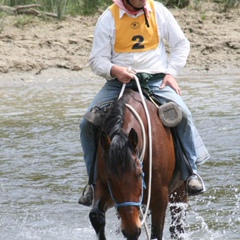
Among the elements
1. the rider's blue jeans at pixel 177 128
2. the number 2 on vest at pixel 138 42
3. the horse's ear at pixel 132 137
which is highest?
the number 2 on vest at pixel 138 42

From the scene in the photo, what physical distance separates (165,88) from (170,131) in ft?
1.23

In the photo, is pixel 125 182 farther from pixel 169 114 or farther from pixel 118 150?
pixel 169 114

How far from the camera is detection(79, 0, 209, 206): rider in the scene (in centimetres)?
707

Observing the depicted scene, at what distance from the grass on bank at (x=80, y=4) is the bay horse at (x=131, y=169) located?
1226 cm

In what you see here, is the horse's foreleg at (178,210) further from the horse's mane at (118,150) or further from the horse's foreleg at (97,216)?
the horse's mane at (118,150)

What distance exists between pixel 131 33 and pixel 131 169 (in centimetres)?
146

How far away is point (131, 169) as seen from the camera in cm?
608

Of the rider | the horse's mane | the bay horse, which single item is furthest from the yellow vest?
the horse's mane

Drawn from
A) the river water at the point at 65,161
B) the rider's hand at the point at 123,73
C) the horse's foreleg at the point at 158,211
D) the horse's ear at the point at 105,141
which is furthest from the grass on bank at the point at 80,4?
the horse's ear at the point at 105,141

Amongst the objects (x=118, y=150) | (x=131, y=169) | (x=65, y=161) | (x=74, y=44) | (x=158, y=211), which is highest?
(x=118, y=150)

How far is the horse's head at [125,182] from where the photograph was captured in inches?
236

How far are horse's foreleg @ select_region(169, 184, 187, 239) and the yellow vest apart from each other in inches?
48.1

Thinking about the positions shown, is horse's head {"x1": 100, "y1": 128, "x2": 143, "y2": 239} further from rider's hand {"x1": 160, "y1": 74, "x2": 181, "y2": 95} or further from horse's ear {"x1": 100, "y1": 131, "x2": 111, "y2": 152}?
rider's hand {"x1": 160, "y1": 74, "x2": 181, "y2": 95}

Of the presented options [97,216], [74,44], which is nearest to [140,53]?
[97,216]
